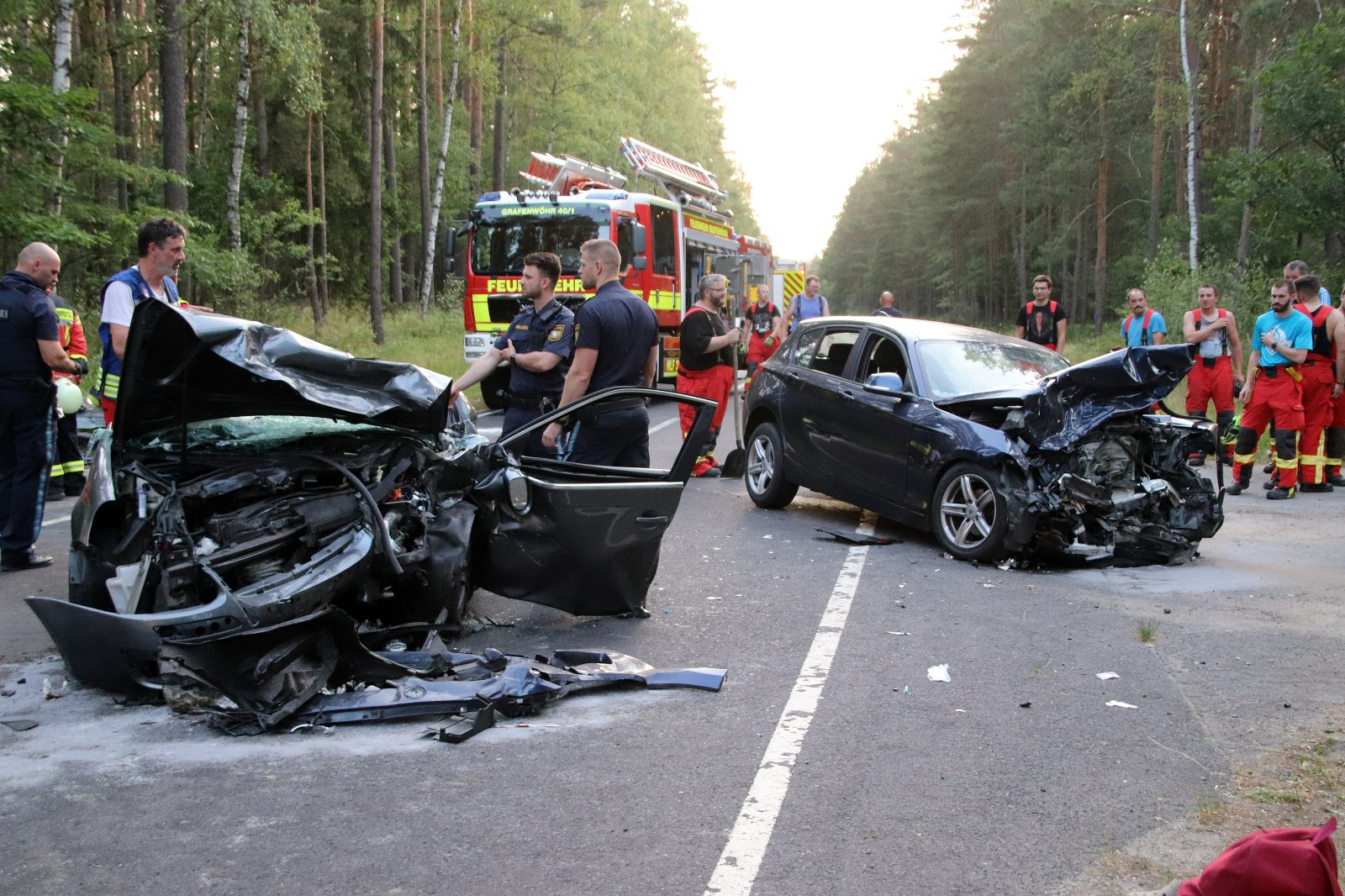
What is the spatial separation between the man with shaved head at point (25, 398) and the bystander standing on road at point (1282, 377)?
9767mm

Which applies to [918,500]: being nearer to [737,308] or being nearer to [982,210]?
[737,308]

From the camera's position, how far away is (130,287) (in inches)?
267

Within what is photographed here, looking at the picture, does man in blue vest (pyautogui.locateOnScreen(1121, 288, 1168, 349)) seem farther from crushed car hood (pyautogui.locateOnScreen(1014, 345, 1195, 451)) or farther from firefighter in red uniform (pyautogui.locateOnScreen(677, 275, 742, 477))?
crushed car hood (pyautogui.locateOnScreen(1014, 345, 1195, 451))

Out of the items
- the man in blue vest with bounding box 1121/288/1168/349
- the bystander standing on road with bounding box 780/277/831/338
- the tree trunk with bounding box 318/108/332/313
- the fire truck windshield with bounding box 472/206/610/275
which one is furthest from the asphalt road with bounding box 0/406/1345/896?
the tree trunk with bounding box 318/108/332/313

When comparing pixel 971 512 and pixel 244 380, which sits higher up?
pixel 244 380

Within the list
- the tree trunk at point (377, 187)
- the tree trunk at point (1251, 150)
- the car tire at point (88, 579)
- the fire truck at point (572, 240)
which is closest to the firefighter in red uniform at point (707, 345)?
the fire truck at point (572, 240)

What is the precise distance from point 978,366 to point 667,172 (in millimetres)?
14795

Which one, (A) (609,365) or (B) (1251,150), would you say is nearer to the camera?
(A) (609,365)

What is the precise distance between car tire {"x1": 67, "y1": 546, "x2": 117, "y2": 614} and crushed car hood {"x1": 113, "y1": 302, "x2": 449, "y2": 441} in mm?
570

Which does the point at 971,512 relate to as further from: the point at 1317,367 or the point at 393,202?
the point at 393,202

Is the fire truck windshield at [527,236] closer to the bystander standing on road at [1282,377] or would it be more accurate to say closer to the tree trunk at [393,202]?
the bystander standing on road at [1282,377]

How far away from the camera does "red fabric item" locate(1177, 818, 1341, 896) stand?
6.16ft

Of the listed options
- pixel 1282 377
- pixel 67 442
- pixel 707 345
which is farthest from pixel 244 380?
pixel 1282 377

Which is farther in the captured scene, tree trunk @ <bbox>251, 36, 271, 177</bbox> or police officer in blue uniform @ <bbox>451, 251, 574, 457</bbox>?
tree trunk @ <bbox>251, 36, 271, 177</bbox>
